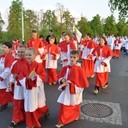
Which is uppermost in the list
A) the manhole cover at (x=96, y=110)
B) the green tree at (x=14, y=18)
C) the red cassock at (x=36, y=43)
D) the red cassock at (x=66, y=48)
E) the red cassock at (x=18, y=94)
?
the green tree at (x=14, y=18)

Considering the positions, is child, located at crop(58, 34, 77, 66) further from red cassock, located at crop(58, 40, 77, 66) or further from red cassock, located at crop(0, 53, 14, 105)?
red cassock, located at crop(0, 53, 14, 105)

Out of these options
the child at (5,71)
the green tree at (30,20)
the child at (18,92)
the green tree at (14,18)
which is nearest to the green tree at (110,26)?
the green tree at (30,20)

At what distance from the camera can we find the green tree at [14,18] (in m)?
29.2

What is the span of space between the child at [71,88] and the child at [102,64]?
10.8 ft

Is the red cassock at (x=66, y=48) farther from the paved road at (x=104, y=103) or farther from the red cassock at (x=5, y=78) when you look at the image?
the red cassock at (x=5, y=78)

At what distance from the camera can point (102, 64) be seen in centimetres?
1016

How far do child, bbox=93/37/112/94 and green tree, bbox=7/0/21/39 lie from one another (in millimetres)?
19626

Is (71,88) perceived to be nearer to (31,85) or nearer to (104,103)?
(31,85)

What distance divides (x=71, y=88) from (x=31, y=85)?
3.04 ft

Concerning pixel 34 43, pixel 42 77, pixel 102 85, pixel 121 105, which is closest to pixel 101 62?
pixel 102 85

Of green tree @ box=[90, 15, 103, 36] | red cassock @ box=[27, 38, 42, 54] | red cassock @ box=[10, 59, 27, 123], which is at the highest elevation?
green tree @ box=[90, 15, 103, 36]

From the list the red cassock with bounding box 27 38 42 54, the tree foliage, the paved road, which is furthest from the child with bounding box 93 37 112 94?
the tree foliage

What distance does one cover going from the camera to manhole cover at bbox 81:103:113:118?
785cm

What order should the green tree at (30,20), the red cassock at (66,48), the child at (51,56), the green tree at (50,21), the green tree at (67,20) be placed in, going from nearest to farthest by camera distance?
the child at (51,56), the red cassock at (66,48), the green tree at (30,20), the green tree at (50,21), the green tree at (67,20)
